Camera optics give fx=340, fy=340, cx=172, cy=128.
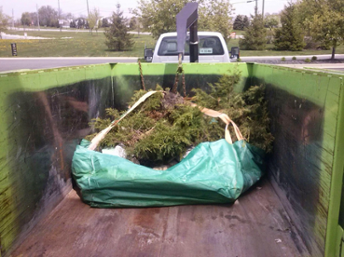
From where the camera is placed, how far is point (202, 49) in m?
6.50

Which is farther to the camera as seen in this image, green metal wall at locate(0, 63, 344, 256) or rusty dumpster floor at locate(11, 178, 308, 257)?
rusty dumpster floor at locate(11, 178, 308, 257)

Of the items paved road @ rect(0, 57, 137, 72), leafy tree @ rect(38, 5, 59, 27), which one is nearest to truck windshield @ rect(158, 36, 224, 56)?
paved road @ rect(0, 57, 137, 72)

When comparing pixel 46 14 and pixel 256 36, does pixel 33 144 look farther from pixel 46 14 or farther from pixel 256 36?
pixel 46 14

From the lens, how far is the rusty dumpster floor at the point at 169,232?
236 centimetres

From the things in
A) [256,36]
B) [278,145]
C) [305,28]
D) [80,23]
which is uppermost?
[80,23]

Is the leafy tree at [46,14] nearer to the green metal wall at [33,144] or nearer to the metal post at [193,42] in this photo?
the metal post at [193,42]

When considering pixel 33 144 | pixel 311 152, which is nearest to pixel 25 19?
pixel 33 144

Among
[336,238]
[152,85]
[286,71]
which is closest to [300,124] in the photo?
[286,71]

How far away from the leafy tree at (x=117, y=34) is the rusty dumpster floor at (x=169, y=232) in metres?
35.6

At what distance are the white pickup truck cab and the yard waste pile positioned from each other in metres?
1.87

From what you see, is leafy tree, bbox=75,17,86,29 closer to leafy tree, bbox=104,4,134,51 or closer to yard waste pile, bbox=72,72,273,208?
leafy tree, bbox=104,4,134,51

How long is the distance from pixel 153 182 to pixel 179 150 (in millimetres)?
724

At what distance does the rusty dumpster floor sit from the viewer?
7.75 ft

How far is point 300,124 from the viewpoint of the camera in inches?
101
